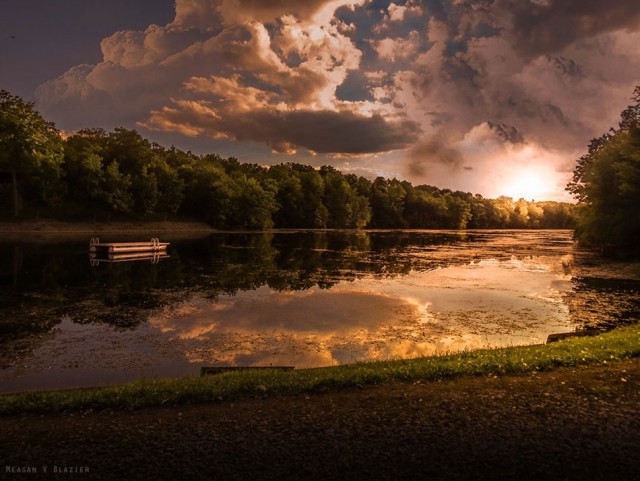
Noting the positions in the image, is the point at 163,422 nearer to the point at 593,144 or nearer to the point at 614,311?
the point at 614,311

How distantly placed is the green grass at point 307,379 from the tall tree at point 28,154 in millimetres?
87777

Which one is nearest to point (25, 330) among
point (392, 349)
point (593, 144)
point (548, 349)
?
point (392, 349)

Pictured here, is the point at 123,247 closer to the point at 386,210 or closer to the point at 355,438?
the point at 355,438

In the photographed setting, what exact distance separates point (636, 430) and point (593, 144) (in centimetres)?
9161

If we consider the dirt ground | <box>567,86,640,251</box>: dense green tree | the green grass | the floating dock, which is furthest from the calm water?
<box>567,86,640,251</box>: dense green tree

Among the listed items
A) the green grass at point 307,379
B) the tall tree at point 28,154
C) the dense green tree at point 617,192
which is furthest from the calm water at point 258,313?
the tall tree at point 28,154

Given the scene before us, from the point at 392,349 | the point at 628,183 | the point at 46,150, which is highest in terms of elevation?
the point at 46,150

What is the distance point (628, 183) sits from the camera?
5278 centimetres

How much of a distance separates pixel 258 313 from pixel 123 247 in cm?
3324

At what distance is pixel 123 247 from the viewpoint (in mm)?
49875

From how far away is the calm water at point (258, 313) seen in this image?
1530 centimetres

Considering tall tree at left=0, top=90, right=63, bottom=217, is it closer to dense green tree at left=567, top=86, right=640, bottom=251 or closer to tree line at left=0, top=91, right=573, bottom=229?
tree line at left=0, top=91, right=573, bottom=229

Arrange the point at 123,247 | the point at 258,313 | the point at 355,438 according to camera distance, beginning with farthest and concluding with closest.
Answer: the point at 123,247 < the point at 258,313 < the point at 355,438

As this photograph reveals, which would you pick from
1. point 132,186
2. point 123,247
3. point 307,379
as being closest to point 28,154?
point 132,186
